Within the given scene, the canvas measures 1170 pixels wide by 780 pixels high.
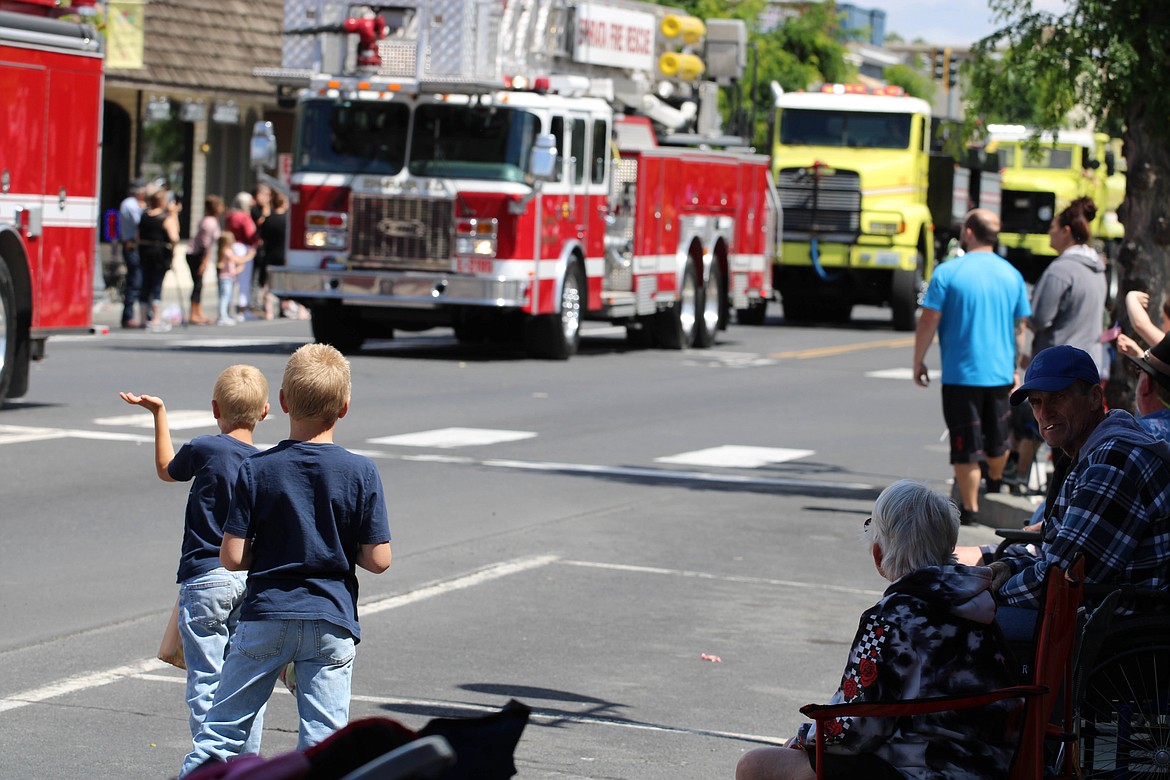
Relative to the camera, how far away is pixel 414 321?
75.1 feet

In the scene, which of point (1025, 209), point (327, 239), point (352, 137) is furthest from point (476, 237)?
point (1025, 209)

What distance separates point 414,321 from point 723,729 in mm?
16347

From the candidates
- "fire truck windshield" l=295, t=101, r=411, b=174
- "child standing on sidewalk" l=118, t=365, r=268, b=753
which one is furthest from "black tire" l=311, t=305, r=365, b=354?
"child standing on sidewalk" l=118, t=365, r=268, b=753

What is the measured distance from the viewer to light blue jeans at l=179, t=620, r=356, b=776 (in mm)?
4906

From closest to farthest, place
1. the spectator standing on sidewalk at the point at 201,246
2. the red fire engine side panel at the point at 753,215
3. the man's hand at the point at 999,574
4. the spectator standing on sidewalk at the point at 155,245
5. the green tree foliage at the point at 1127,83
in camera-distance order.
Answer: the man's hand at the point at 999,574
the green tree foliage at the point at 1127,83
the spectator standing on sidewalk at the point at 155,245
the spectator standing on sidewalk at the point at 201,246
the red fire engine side panel at the point at 753,215

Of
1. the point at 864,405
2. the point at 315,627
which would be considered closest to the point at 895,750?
the point at 315,627

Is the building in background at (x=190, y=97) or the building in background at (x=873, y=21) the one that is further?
the building in background at (x=873, y=21)

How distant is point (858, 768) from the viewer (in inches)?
180

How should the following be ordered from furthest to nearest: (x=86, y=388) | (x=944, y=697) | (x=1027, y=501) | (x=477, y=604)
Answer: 1. (x=86, y=388)
2. (x=1027, y=501)
3. (x=477, y=604)
4. (x=944, y=697)

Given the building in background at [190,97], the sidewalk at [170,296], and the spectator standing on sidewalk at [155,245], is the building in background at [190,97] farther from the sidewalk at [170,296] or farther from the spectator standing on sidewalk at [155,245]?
the spectator standing on sidewalk at [155,245]

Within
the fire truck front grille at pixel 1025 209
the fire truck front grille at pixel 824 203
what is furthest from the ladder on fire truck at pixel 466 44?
the fire truck front grille at pixel 1025 209

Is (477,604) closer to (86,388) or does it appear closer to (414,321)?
(86,388)

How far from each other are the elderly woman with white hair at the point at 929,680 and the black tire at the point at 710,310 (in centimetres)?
2202

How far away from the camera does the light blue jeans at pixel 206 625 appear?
541cm
